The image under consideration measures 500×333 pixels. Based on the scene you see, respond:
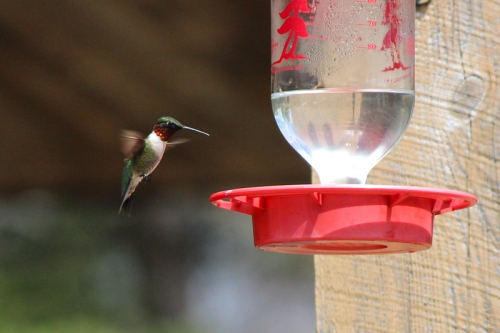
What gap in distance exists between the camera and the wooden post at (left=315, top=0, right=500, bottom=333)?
122 cm

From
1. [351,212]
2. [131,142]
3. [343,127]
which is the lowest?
[351,212]

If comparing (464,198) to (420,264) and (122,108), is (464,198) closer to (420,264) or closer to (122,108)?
(420,264)

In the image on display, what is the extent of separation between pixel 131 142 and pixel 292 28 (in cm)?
111

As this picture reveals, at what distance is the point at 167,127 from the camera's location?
7.17ft

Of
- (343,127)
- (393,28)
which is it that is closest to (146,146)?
(343,127)

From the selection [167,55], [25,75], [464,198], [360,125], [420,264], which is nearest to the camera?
[464,198]

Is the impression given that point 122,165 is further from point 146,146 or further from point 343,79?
point 343,79

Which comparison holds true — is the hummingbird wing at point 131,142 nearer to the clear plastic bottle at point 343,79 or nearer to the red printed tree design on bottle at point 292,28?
the clear plastic bottle at point 343,79

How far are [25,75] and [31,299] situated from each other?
2008mm

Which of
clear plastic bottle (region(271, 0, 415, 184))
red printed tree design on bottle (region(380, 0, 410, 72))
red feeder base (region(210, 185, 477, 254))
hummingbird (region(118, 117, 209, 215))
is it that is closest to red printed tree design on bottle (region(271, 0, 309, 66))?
clear plastic bottle (region(271, 0, 415, 184))

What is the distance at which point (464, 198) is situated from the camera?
0.98 meters

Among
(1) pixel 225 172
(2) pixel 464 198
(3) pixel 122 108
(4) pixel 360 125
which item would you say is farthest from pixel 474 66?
(1) pixel 225 172

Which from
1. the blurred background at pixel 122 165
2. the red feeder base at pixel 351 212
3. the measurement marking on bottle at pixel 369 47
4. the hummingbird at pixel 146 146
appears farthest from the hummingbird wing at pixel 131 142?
the red feeder base at pixel 351 212

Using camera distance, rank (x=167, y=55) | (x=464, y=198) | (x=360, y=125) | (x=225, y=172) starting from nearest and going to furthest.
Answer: (x=464, y=198) < (x=360, y=125) < (x=167, y=55) < (x=225, y=172)
